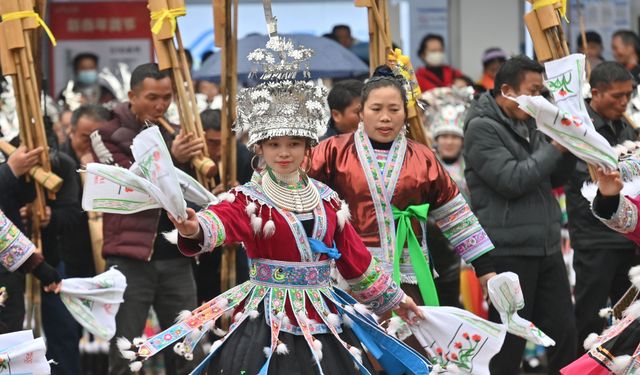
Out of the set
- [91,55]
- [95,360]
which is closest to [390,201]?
[95,360]

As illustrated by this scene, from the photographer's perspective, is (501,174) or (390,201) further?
(501,174)

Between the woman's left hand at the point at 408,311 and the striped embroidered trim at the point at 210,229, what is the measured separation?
927 mm

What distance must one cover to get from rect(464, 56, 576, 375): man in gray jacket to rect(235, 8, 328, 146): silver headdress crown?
5.70 feet

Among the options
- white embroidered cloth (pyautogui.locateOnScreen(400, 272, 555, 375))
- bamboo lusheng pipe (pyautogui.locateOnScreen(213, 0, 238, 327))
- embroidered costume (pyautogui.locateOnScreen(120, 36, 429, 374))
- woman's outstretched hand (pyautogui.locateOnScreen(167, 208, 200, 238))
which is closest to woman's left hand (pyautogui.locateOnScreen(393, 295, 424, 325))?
white embroidered cloth (pyautogui.locateOnScreen(400, 272, 555, 375))

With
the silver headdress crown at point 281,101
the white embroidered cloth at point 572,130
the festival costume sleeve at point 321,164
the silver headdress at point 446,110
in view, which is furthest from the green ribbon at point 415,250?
the silver headdress at point 446,110

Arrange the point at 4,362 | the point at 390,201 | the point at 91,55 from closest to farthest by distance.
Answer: the point at 4,362
the point at 390,201
the point at 91,55

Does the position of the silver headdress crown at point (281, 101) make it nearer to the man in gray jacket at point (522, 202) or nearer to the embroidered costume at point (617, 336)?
the embroidered costume at point (617, 336)

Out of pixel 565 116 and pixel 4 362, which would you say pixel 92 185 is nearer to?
pixel 4 362

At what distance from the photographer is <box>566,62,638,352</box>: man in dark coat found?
25.3ft

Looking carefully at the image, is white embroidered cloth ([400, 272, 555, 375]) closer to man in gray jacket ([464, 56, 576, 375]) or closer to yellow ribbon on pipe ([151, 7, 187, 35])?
man in gray jacket ([464, 56, 576, 375])

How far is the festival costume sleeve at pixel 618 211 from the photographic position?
17.7 feet

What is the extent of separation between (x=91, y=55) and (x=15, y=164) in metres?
6.33

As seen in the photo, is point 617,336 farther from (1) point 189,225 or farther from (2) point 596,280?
(2) point 596,280

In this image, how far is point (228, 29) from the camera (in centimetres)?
717
